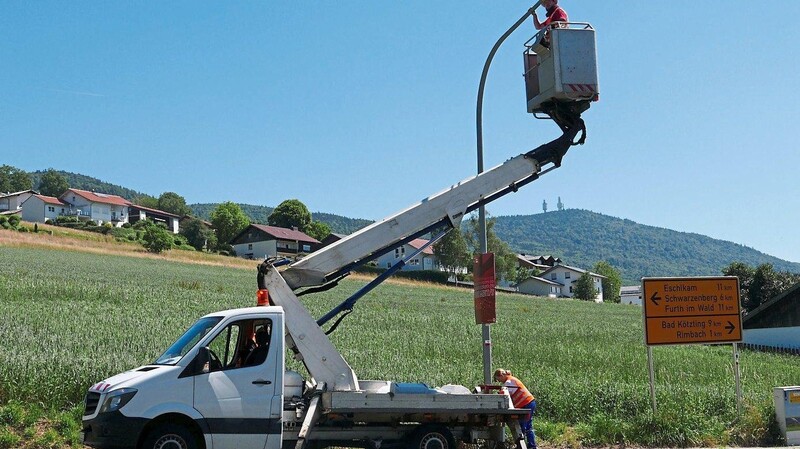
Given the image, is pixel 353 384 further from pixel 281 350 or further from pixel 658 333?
pixel 658 333

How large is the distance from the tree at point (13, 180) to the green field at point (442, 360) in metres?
137

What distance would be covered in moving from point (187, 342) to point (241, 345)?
0.66 m

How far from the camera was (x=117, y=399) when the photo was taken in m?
8.68

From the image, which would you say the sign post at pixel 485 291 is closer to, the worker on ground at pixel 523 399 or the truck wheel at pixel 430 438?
the worker on ground at pixel 523 399

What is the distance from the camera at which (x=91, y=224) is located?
97.6 m

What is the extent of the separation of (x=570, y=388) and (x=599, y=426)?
198 centimetres

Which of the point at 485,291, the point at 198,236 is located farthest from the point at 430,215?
the point at 198,236

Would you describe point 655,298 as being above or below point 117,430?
above

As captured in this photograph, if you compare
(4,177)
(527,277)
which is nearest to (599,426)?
(527,277)

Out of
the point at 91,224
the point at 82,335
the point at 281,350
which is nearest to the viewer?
the point at 281,350

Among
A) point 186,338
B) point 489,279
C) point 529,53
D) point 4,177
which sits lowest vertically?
point 186,338

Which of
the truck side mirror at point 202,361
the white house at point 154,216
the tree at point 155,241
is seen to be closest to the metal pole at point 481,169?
the truck side mirror at point 202,361

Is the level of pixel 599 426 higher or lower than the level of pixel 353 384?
lower

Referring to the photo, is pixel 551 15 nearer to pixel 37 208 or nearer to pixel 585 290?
pixel 585 290
